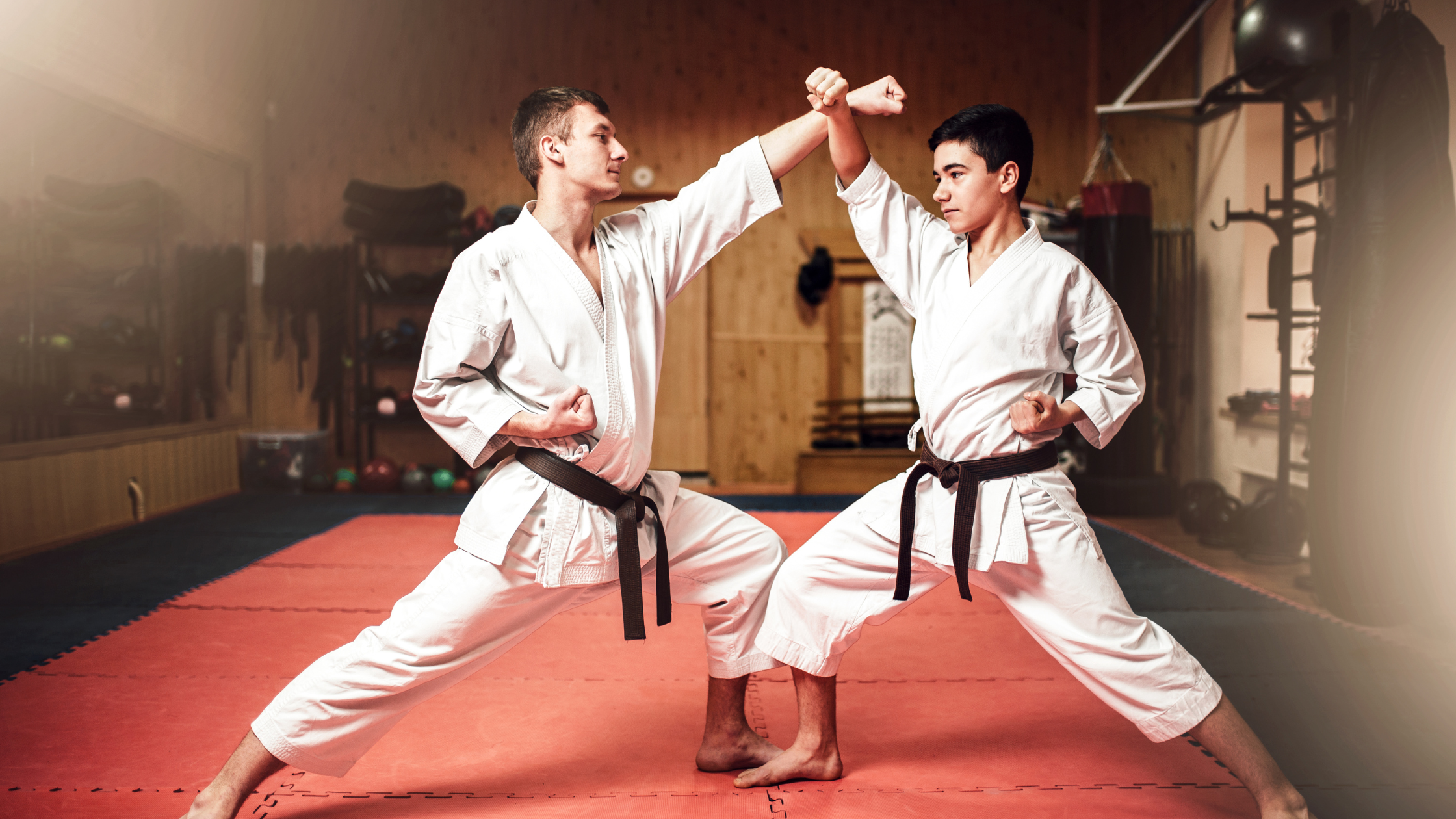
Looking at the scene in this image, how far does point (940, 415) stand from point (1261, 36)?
131 inches

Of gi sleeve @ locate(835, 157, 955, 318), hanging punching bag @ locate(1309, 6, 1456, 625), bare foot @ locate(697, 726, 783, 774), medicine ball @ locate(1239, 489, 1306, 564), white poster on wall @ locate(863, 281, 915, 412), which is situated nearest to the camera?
gi sleeve @ locate(835, 157, 955, 318)

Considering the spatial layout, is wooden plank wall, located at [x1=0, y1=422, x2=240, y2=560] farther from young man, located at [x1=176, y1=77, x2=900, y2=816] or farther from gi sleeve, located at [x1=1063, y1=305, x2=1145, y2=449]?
gi sleeve, located at [x1=1063, y1=305, x2=1145, y2=449]

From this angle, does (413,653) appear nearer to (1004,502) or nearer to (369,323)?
(1004,502)

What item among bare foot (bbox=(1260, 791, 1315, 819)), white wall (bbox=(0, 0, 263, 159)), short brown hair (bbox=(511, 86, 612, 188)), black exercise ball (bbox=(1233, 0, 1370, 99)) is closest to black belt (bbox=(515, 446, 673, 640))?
short brown hair (bbox=(511, 86, 612, 188))

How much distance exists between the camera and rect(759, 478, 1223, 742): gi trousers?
5.71ft

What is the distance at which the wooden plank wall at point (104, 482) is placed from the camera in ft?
14.6

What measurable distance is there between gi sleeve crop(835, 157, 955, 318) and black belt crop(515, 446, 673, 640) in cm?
71

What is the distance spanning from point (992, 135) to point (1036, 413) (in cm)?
56

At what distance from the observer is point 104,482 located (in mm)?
5090

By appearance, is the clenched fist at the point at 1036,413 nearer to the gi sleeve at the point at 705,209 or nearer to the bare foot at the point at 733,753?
the gi sleeve at the point at 705,209

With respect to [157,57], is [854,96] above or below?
below

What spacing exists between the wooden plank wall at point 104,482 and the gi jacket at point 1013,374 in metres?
4.41

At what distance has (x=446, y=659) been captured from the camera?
5.90 feet

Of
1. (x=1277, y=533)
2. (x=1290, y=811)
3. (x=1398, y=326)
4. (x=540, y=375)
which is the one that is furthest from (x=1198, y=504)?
(x=540, y=375)
